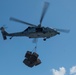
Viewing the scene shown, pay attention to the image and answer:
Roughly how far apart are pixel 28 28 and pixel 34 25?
1.63 meters

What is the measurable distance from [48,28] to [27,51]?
10.2 meters

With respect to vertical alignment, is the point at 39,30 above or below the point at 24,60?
above

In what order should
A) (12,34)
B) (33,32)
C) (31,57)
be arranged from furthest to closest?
(12,34) → (33,32) → (31,57)

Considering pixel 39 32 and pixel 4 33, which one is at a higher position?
pixel 4 33

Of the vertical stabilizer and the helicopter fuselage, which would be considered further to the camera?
the vertical stabilizer

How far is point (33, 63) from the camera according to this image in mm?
70062

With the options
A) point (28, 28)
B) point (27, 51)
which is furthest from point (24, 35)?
point (27, 51)

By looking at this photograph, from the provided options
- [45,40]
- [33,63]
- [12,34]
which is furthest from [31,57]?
[12,34]

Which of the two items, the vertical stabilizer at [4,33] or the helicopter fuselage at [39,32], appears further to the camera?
the vertical stabilizer at [4,33]

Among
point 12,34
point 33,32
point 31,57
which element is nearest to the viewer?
point 31,57

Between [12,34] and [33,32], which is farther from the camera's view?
[12,34]

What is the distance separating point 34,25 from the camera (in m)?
78.9

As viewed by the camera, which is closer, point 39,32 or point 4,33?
point 39,32

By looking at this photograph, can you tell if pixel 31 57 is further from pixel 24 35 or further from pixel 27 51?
pixel 24 35
